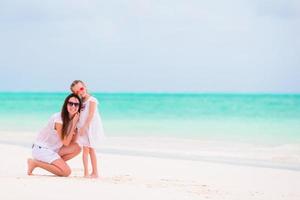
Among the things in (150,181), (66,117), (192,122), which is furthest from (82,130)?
(192,122)

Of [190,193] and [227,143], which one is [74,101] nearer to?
[190,193]

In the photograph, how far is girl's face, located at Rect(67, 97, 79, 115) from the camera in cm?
687

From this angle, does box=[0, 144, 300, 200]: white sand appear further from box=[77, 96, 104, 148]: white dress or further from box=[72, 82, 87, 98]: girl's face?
box=[72, 82, 87, 98]: girl's face

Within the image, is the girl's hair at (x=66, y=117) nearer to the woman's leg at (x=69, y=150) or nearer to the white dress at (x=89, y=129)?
the white dress at (x=89, y=129)

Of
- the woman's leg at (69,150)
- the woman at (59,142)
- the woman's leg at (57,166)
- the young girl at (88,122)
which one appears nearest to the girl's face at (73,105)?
the woman at (59,142)

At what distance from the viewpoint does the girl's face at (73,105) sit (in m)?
6.87

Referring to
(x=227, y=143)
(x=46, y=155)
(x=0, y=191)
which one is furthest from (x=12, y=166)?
(x=227, y=143)

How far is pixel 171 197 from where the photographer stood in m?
5.62

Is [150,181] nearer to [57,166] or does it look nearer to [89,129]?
[89,129]

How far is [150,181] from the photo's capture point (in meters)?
7.13

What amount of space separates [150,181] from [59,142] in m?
1.27

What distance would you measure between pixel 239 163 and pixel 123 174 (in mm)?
2580

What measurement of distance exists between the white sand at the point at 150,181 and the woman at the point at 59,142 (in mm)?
221

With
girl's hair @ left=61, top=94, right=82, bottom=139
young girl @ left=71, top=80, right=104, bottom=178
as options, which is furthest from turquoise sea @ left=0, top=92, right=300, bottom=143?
girl's hair @ left=61, top=94, right=82, bottom=139
